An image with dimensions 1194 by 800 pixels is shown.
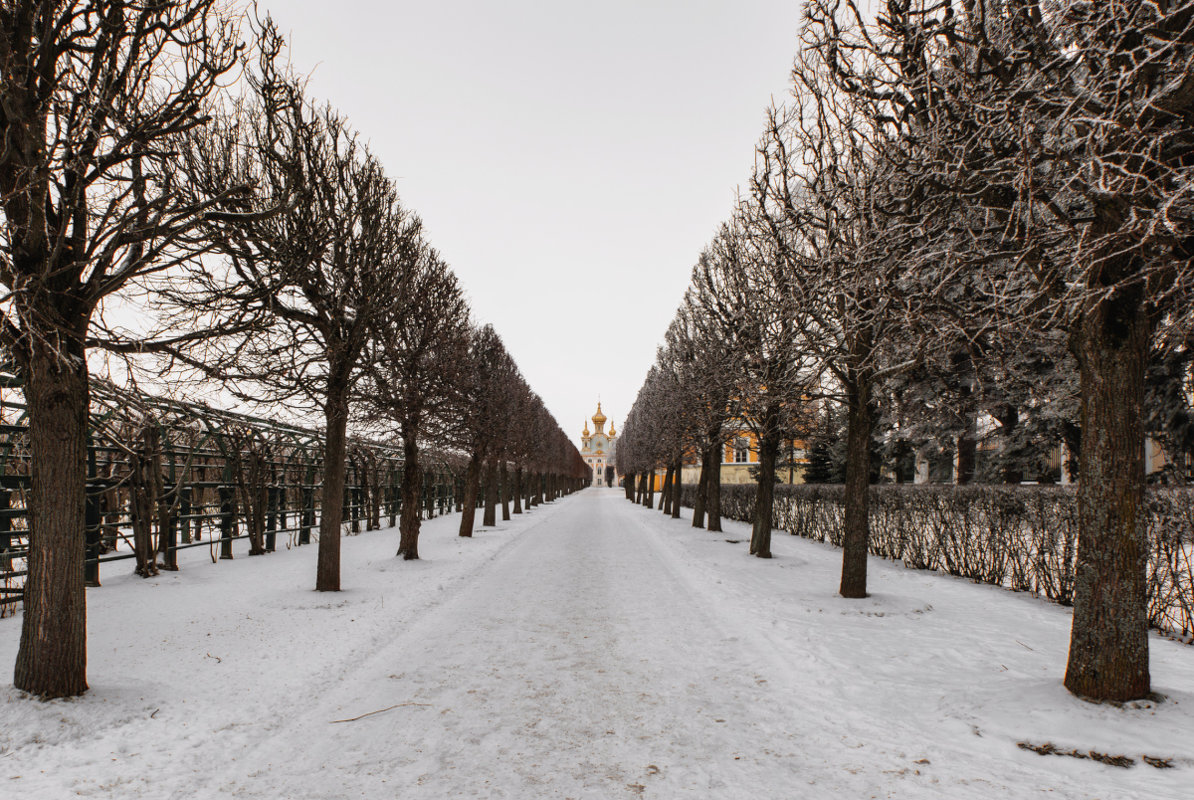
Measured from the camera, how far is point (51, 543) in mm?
4496

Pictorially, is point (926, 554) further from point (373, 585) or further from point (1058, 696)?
point (373, 585)

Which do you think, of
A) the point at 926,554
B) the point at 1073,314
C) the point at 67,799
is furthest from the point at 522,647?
the point at 926,554

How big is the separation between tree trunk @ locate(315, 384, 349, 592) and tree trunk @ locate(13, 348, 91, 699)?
4.33 metres

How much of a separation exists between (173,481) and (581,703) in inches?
442

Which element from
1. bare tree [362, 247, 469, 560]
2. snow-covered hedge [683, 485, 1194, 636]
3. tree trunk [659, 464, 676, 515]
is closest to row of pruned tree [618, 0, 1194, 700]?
snow-covered hedge [683, 485, 1194, 636]

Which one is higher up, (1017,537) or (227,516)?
(1017,537)

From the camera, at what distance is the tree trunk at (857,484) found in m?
8.49

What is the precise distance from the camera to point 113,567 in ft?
39.0

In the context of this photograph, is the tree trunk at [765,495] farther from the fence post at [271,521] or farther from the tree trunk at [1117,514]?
the fence post at [271,521]

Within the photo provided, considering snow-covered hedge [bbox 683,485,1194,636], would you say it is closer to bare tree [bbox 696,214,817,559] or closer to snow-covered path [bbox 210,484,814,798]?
bare tree [bbox 696,214,817,559]

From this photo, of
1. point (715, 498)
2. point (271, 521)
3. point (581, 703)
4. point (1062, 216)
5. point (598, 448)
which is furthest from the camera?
point (598, 448)

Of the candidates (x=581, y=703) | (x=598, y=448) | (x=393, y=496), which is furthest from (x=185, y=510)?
(x=598, y=448)

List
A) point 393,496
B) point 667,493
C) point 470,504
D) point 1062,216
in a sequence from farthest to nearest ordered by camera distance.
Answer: point 667,493 < point 393,496 < point 470,504 < point 1062,216

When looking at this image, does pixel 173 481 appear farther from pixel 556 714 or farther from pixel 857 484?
pixel 857 484
